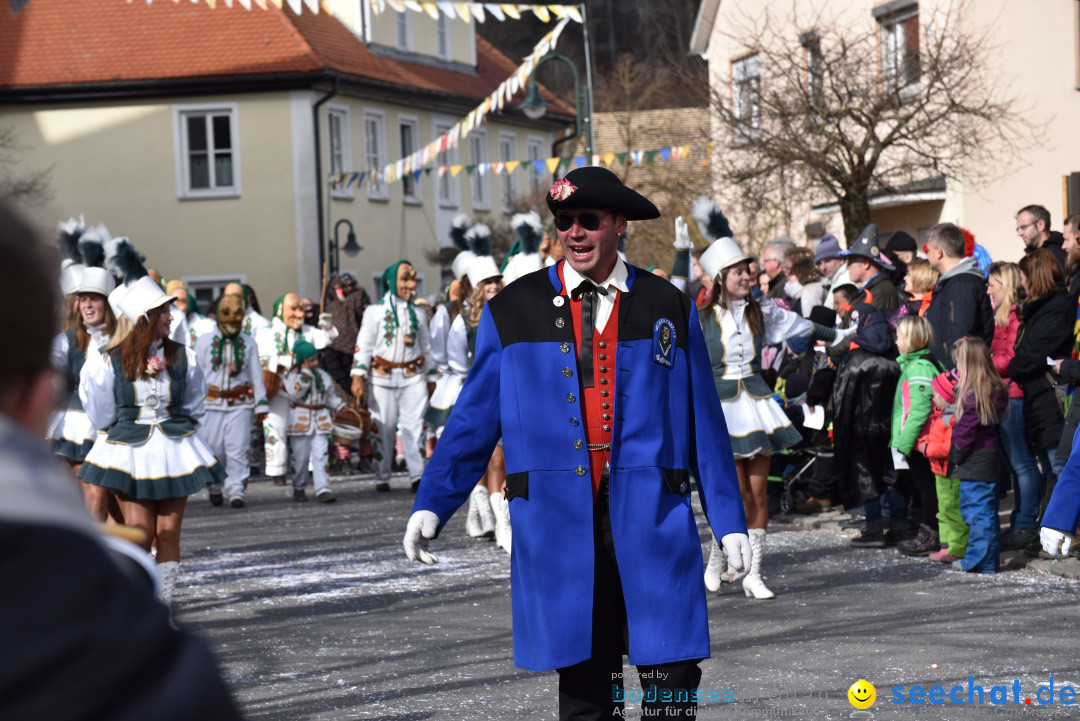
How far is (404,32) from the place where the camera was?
39.5 meters

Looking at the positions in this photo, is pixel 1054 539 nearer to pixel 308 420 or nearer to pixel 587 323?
pixel 587 323

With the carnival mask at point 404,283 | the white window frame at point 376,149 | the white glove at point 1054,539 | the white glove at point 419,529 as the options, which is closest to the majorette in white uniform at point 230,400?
the carnival mask at point 404,283

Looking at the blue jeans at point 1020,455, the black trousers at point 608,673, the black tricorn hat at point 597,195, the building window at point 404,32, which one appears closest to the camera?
the black trousers at point 608,673

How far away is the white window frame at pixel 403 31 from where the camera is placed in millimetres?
39219

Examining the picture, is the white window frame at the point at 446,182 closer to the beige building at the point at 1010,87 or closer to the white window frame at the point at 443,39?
the white window frame at the point at 443,39

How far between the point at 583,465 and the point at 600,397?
0.71 ft

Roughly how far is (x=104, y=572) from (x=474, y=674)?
567 centimetres

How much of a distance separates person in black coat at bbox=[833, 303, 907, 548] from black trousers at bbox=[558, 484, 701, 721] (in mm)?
6300

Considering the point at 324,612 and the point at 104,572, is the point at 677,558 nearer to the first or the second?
the point at 104,572

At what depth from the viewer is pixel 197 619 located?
8.72 metres

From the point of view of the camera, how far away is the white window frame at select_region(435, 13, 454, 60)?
135 ft

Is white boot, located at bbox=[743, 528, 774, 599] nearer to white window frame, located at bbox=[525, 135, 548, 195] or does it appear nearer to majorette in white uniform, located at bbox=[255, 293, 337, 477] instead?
majorette in white uniform, located at bbox=[255, 293, 337, 477]

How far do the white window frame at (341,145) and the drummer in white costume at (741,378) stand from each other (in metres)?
26.7

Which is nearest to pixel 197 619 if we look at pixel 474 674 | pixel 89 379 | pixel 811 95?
pixel 89 379
